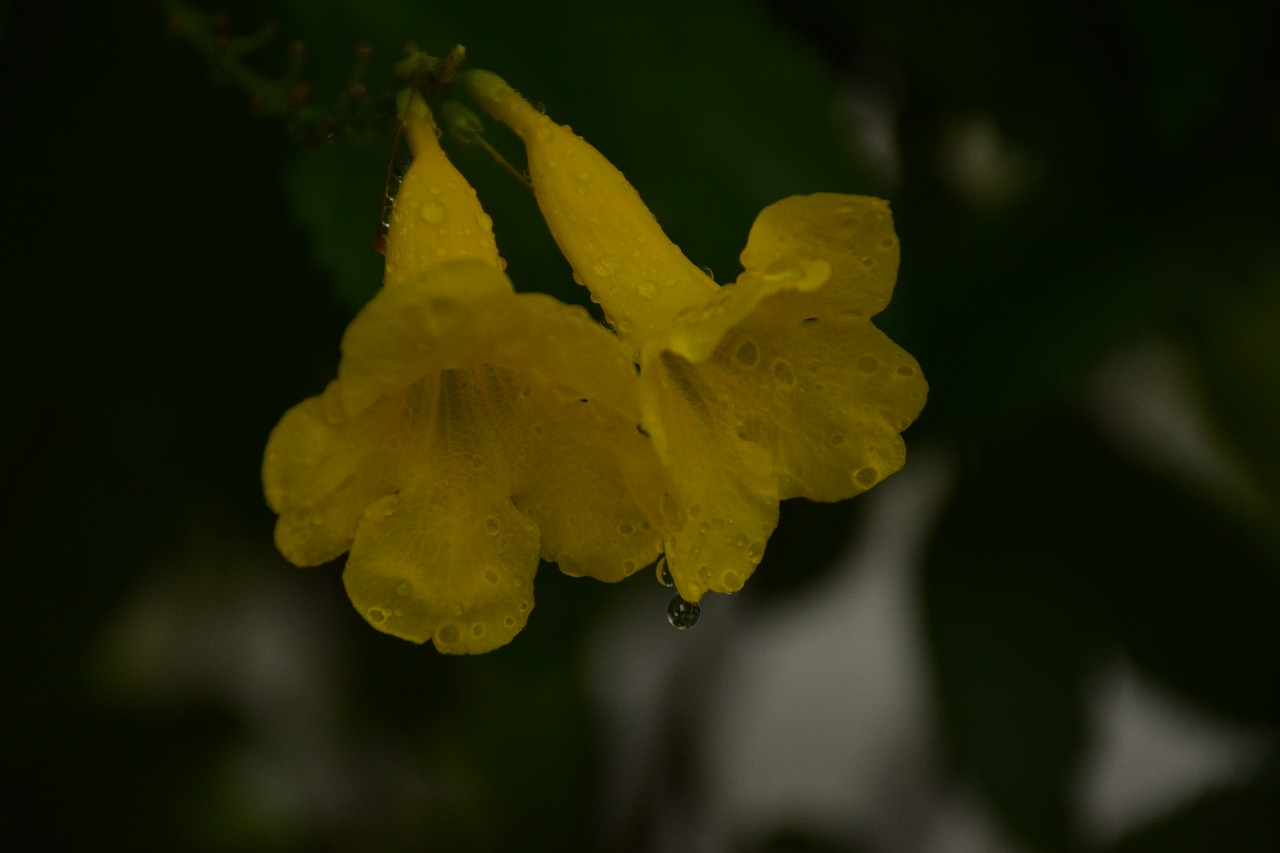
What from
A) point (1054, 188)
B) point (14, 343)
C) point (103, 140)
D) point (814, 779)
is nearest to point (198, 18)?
point (103, 140)

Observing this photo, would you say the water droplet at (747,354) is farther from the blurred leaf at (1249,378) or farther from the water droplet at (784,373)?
the blurred leaf at (1249,378)

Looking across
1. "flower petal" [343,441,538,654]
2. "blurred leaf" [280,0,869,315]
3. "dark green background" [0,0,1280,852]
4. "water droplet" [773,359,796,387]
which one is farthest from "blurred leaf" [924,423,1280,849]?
"flower petal" [343,441,538,654]

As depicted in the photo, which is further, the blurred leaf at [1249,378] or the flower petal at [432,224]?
the blurred leaf at [1249,378]

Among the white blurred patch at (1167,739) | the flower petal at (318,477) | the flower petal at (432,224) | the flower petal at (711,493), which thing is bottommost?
the white blurred patch at (1167,739)

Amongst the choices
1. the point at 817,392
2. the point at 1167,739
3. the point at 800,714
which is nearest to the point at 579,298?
the point at 817,392

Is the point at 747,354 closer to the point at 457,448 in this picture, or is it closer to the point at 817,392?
the point at 817,392

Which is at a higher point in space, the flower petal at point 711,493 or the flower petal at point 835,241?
the flower petal at point 835,241

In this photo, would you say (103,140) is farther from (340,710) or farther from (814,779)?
(814,779)

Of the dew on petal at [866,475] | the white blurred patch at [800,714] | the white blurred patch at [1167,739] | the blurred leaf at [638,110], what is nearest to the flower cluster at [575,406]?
the dew on petal at [866,475]
